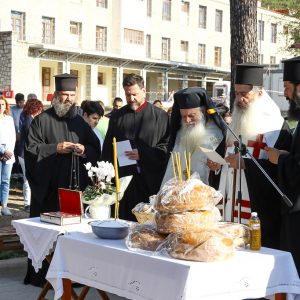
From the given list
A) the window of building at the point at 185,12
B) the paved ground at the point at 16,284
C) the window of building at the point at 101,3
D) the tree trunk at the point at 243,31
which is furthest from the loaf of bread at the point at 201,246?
the window of building at the point at 185,12

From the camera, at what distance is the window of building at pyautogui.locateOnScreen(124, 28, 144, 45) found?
44.0 meters

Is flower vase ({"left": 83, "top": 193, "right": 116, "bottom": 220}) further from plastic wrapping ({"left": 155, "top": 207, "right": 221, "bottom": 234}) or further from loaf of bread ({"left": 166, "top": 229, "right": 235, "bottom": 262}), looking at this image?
loaf of bread ({"left": 166, "top": 229, "right": 235, "bottom": 262})

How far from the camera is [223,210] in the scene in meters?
5.18

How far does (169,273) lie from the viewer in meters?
3.35

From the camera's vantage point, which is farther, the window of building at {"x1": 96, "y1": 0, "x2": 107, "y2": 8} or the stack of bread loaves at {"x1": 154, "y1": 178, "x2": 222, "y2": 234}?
the window of building at {"x1": 96, "y1": 0, "x2": 107, "y2": 8}

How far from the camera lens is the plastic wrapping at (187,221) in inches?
138

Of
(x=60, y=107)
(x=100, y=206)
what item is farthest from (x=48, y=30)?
(x=100, y=206)

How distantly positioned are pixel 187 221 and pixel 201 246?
0.64 ft

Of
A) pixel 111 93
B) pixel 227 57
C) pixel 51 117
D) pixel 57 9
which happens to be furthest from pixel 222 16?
pixel 51 117

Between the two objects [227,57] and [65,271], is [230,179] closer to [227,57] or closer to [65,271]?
[65,271]

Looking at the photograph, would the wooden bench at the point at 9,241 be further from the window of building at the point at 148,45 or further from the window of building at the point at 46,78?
the window of building at the point at 148,45

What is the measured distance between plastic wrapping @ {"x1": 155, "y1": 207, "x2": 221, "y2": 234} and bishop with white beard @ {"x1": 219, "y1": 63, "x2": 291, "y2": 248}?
114 centimetres

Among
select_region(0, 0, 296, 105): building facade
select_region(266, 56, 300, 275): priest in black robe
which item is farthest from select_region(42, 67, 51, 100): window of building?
select_region(266, 56, 300, 275): priest in black robe

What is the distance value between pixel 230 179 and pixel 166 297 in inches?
75.6
